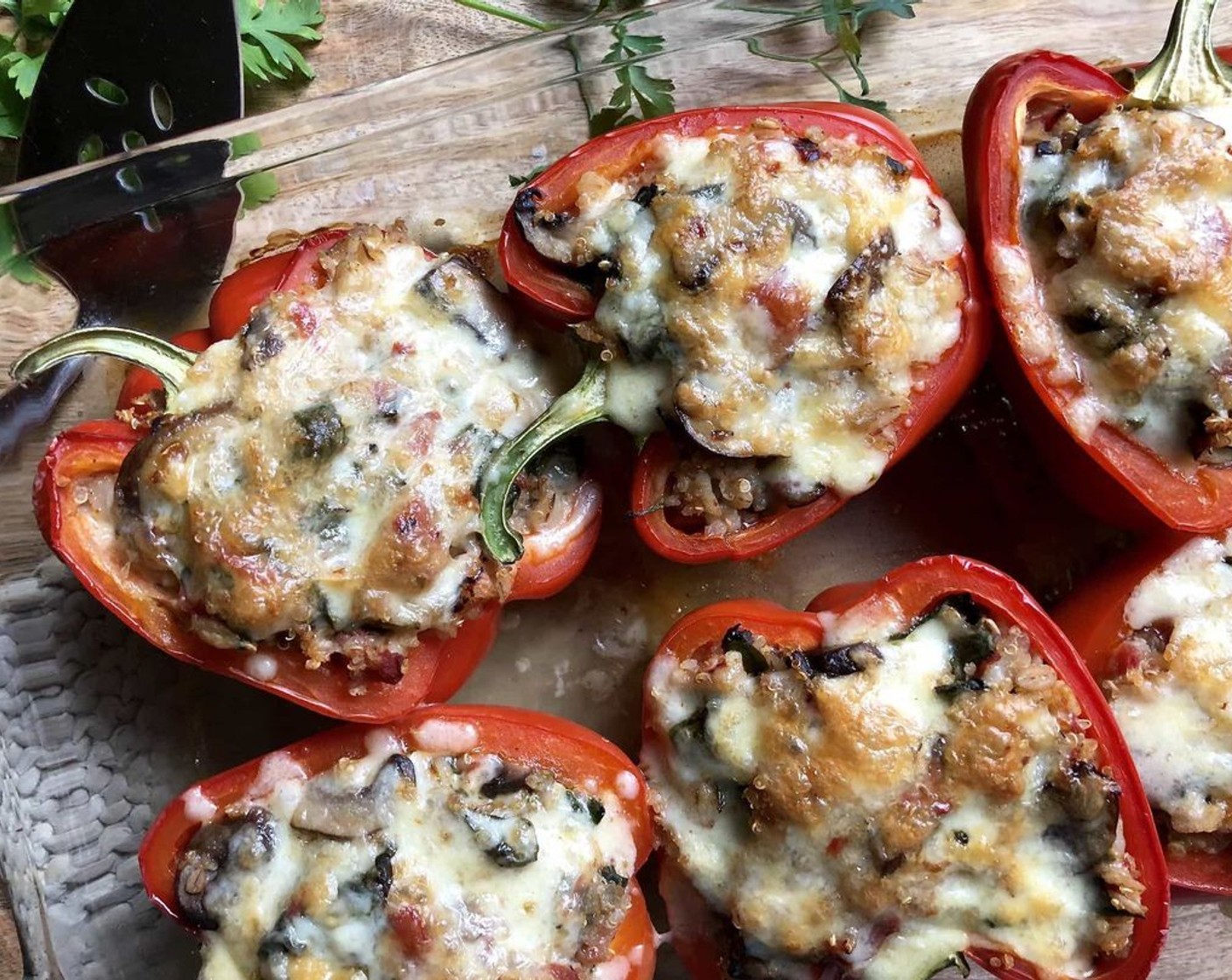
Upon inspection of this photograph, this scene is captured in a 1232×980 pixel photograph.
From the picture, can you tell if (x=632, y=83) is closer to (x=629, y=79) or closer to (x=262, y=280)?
(x=629, y=79)

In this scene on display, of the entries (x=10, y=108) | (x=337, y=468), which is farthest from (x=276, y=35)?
(x=337, y=468)

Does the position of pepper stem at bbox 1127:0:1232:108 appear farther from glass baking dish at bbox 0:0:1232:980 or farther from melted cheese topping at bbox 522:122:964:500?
melted cheese topping at bbox 522:122:964:500

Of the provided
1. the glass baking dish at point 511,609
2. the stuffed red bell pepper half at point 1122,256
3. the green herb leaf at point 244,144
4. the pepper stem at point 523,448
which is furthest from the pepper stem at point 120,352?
the stuffed red bell pepper half at point 1122,256

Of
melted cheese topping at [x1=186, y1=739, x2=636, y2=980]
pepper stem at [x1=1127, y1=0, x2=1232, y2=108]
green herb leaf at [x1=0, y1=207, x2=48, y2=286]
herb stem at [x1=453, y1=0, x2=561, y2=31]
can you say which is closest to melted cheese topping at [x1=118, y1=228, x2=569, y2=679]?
melted cheese topping at [x1=186, y1=739, x2=636, y2=980]

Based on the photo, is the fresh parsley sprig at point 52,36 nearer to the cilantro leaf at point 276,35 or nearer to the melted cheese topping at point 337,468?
the cilantro leaf at point 276,35

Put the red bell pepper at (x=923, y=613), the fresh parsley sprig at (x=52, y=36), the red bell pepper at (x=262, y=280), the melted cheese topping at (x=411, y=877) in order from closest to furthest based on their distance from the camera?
the melted cheese topping at (x=411, y=877)
the red bell pepper at (x=923, y=613)
the red bell pepper at (x=262, y=280)
the fresh parsley sprig at (x=52, y=36)

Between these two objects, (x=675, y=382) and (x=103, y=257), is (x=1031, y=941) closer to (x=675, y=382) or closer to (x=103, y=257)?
(x=675, y=382)

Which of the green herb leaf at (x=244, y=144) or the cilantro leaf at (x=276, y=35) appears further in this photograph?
the cilantro leaf at (x=276, y=35)
